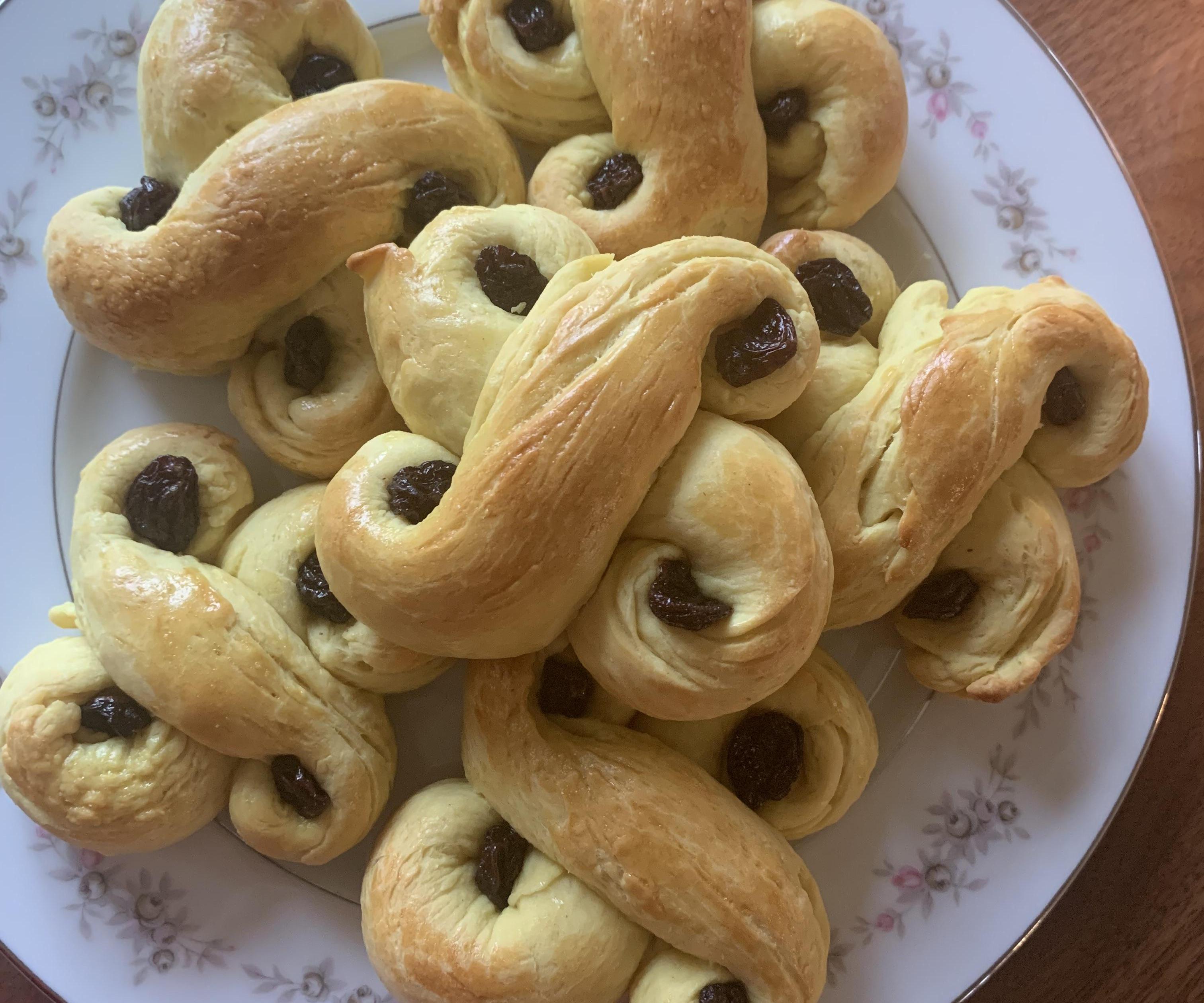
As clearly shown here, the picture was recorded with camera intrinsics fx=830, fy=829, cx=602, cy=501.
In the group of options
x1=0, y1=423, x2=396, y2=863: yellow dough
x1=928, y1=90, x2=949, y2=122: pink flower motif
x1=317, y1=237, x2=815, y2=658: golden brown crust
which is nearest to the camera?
x1=317, y1=237, x2=815, y2=658: golden brown crust

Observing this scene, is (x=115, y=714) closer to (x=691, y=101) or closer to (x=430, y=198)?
(x=430, y=198)

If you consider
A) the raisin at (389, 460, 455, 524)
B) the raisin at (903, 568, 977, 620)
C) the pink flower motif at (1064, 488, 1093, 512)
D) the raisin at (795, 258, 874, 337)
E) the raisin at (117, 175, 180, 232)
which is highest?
the raisin at (117, 175, 180, 232)

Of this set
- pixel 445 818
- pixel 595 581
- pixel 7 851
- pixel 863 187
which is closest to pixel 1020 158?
pixel 863 187

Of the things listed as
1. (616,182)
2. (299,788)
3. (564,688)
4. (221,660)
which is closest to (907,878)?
(564,688)

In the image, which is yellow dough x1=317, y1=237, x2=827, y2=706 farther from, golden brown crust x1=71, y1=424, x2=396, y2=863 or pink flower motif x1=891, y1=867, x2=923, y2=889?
pink flower motif x1=891, y1=867, x2=923, y2=889

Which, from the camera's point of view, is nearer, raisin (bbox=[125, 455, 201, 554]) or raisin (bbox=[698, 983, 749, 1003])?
raisin (bbox=[698, 983, 749, 1003])

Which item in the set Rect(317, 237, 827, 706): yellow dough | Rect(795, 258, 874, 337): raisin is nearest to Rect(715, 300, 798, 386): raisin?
Rect(317, 237, 827, 706): yellow dough
